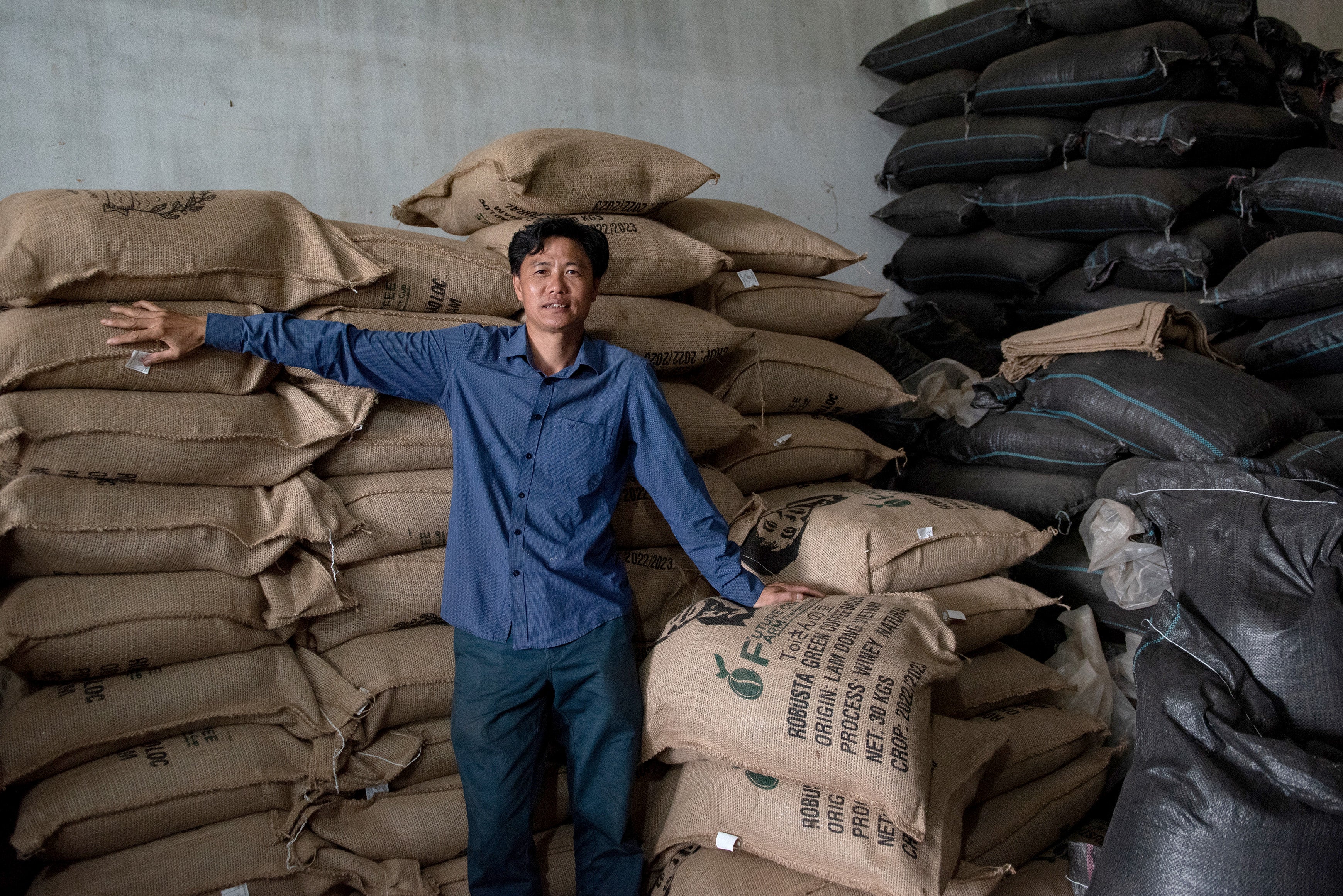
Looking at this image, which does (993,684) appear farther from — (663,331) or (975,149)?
(975,149)

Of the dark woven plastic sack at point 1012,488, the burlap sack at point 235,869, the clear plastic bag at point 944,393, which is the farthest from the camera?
the clear plastic bag at point 944,393

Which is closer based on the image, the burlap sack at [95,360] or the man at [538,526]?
the burlap sack at [95,360]

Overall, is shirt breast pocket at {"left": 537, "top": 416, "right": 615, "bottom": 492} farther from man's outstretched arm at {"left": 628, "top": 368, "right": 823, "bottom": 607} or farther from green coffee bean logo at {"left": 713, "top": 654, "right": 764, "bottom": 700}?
green coffee bean logo at {"left": 713, "top": 654, "right": 764, "bottom": 700}

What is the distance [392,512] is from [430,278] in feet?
1.74

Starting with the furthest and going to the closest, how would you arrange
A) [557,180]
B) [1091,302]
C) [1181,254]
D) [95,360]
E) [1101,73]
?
1. [1091,302]
2. [1101,73]
3. [1181,254]
4. [557,180]
5. [95,360]

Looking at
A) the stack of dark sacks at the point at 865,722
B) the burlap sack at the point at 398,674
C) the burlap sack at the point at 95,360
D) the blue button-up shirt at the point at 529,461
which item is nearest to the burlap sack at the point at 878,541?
the stack of dark sacks at the point at 865,722

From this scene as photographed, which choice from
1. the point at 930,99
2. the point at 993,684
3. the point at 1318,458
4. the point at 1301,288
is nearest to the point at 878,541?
the point at 993,684

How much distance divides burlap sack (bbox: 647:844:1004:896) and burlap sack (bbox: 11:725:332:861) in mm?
726

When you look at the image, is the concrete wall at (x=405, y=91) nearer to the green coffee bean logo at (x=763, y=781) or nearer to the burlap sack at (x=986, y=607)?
the burlap sack at (x=986, y=607)

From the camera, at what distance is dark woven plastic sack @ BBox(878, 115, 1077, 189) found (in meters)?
3.41

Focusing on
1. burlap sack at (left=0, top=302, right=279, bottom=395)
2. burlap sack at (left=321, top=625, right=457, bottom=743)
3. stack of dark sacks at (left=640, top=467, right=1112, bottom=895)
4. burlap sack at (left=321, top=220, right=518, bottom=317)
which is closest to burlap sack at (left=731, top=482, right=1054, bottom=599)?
stack of dark sacks at (left=640, top=467, right=1112, bottom=895)

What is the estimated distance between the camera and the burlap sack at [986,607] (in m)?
2.25

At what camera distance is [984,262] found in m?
3.63

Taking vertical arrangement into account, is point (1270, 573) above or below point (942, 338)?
below
